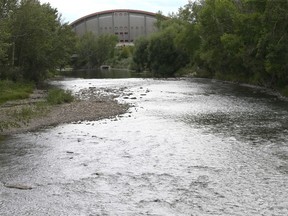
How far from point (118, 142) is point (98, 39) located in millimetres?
Result: 143466

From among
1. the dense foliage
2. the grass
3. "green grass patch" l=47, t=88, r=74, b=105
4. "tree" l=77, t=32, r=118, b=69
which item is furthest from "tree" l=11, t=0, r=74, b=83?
"tree" l=77, t=32, r=118, b=69

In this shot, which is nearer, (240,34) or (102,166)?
(102,166)

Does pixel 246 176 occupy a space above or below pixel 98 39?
below

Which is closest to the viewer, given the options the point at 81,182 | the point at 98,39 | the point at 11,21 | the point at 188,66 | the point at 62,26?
the point at 81,182

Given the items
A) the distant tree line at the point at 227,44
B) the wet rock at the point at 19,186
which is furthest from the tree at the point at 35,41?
the wet rock at the point at 19,186

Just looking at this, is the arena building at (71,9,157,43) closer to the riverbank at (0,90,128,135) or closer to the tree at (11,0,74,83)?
the tree at (11,0,74,83)

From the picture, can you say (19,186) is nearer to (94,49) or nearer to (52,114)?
(52,114)

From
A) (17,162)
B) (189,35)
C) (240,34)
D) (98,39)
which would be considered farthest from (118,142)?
(98,39)

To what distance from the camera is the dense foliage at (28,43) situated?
50062mm

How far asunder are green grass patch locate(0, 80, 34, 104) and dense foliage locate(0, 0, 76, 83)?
302 cm

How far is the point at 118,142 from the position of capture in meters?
22.8

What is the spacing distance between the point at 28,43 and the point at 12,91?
42.3 feet

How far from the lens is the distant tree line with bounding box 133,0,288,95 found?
133 ft

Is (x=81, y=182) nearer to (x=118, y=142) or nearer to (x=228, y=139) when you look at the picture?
(x=118, y=142)
